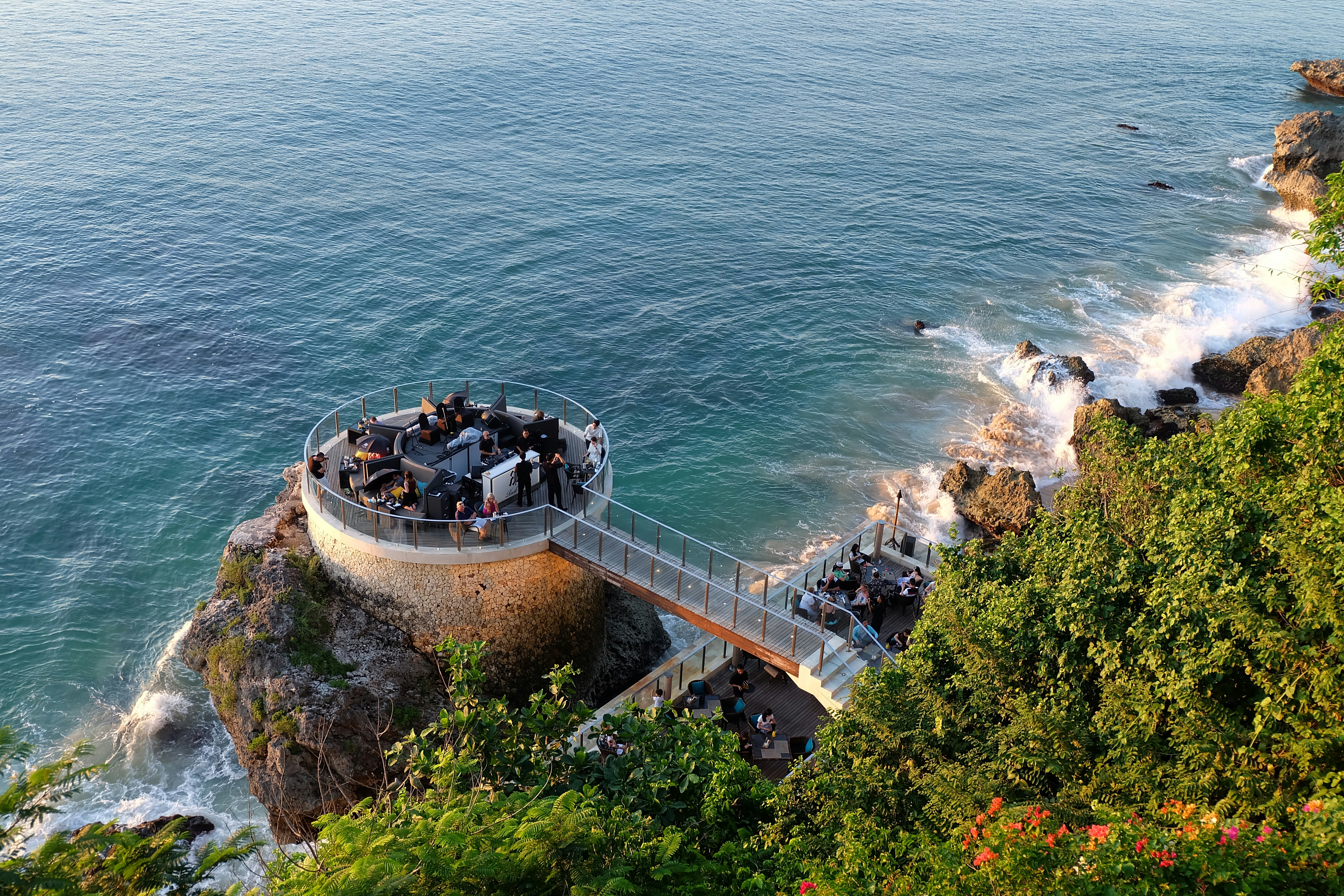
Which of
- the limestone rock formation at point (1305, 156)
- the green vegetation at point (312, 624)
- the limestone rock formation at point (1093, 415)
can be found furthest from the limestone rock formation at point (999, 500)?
the limestone rock formation at point (1305, 156)

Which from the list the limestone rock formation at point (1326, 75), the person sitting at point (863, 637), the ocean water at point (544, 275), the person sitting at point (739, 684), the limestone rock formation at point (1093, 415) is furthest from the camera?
the limestone rock formation at point (1326, 75)

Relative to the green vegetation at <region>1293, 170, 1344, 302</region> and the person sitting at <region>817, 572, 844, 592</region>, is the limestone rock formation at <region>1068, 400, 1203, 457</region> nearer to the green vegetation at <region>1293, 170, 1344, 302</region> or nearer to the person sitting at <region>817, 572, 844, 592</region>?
the person sitting at <region>817, 572, 844, 592</region>

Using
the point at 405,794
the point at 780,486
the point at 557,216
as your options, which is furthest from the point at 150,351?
the point at 405,794

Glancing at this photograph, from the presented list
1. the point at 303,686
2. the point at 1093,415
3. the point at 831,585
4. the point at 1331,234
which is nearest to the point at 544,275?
the point at 1093,415

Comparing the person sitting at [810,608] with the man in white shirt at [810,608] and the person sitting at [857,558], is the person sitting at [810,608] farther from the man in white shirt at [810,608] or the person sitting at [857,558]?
the person sitting at [857,558]

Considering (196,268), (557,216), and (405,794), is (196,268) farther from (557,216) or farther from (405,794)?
(405,794)

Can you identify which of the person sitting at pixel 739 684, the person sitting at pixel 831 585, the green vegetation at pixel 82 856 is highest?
the green vegetation at pixel 82 856
